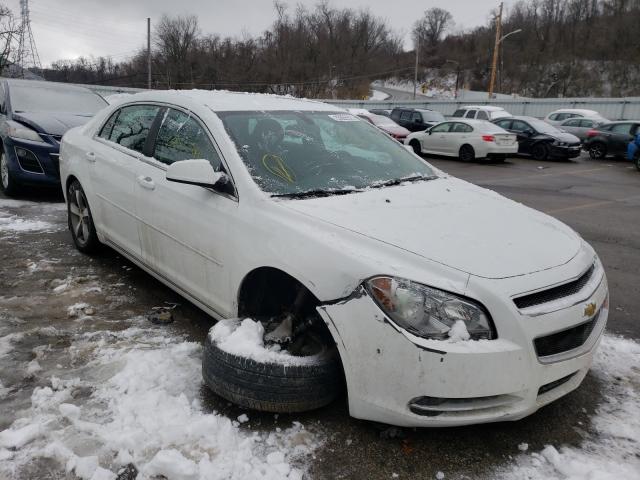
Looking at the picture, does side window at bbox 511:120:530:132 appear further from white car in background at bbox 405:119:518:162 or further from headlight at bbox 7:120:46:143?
headlight at bbox 7:120:46:143

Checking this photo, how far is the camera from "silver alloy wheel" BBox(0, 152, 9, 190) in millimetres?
7421

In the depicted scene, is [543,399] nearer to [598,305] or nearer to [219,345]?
[598,305]

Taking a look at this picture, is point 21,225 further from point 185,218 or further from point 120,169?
point 185,218

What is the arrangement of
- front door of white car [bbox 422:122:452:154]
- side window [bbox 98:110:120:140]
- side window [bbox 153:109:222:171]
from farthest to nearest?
front door of white car [bbox 422:122:452:154]
side window [bbox 98:110:120:140]
side window [bbox 153:109:222:171]

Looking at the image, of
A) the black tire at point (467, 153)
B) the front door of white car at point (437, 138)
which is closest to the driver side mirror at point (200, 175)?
the black tire at point (467, 153)

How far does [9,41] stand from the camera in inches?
1075

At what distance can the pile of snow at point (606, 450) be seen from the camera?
227 cm

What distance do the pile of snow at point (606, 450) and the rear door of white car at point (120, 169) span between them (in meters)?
2.94

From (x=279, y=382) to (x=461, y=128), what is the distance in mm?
15920

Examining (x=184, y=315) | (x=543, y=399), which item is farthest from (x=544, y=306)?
(x=184, y=315)

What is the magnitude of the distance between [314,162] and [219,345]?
1.31m

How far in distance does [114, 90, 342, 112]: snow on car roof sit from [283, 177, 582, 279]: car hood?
1.07 metres

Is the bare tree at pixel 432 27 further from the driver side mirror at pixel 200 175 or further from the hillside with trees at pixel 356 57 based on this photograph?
the driver side mirror at pixel 200 175

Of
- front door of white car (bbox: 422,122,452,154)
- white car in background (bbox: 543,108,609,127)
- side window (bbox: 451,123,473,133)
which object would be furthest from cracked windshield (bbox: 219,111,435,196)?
white car in background (bbox: 543,108,609,127)
